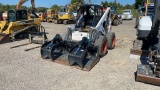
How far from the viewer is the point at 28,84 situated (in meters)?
5.05

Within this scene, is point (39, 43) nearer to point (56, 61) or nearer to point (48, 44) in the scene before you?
point (48, 44)

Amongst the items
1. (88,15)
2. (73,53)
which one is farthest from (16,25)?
(73,53)

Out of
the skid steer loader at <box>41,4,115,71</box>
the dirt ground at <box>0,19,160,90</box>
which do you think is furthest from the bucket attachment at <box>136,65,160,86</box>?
the skid steer loader at <box>41,4,115,71</box>

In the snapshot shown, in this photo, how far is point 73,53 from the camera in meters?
6.27

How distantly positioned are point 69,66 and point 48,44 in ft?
4.95

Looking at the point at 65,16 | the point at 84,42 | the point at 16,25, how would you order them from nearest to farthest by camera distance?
the point at 84,42 < the point at 16,25 < the point at 65,16

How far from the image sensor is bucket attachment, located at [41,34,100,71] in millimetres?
6152

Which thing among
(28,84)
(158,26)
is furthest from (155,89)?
(28,84)

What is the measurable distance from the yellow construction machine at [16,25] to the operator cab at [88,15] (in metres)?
4.38

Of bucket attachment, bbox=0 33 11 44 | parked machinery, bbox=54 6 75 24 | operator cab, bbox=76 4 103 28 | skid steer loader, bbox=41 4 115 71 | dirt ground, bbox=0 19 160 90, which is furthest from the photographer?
parked machinery, bbox=54 6 75 24

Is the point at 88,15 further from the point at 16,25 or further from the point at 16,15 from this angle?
the point at 16,15

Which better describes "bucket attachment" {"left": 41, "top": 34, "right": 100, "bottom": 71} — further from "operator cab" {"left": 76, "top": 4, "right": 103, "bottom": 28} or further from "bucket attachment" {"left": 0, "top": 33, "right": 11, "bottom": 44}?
"bucket attachment" {"left": 0, "top": 33, "right": 11, "bottom": 44}

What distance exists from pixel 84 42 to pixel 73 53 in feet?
2.26

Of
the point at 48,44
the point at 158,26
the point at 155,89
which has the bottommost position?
the point at 155,89
